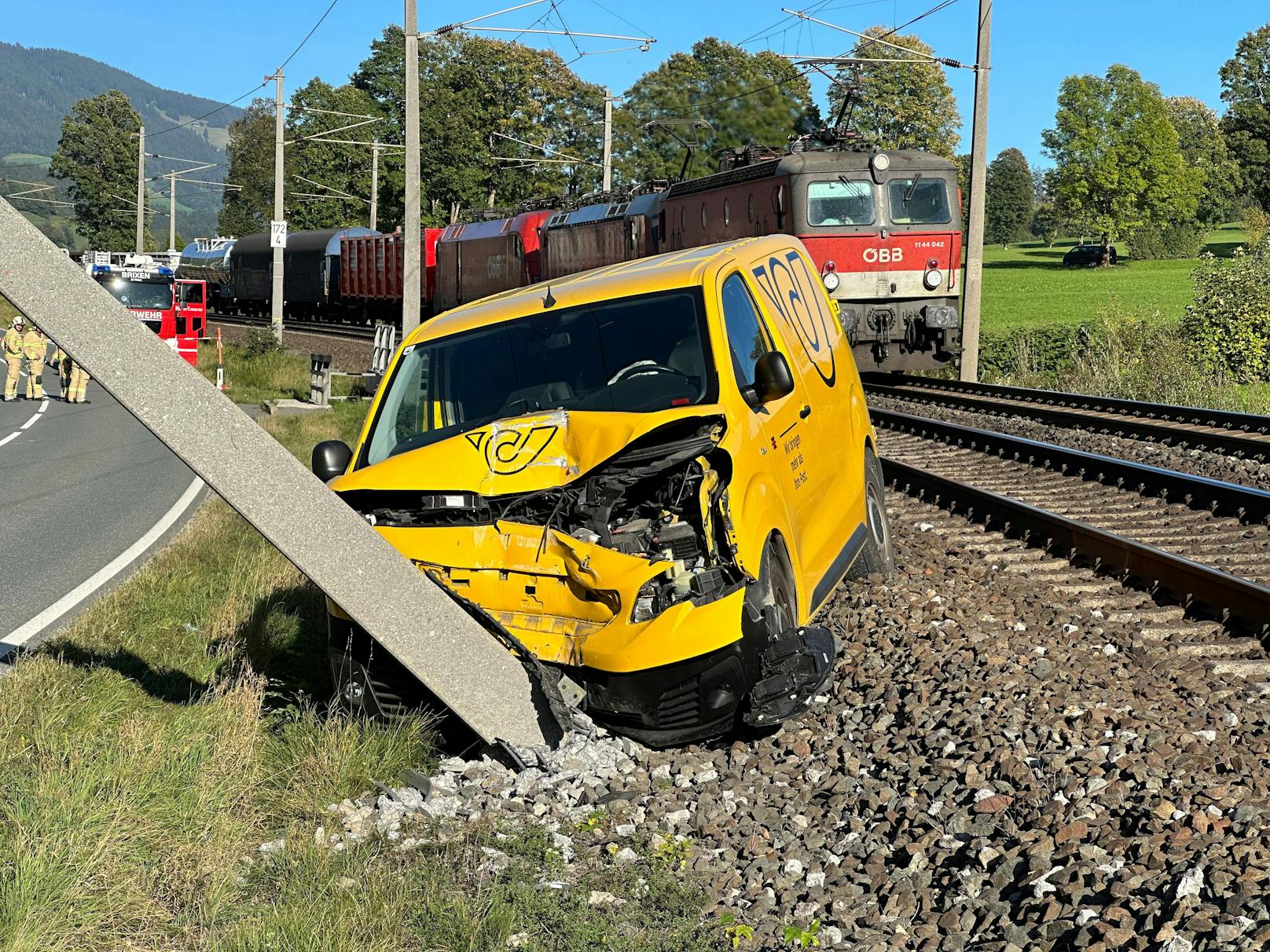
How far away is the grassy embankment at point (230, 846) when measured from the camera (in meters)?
4.15

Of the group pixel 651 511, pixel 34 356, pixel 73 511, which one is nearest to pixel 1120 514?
pixel 651 511

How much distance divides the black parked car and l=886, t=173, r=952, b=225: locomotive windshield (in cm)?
7755

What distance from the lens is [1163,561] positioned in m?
8.08

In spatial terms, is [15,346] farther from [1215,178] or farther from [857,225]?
[1215,178]

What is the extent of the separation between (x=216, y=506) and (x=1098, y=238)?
107 meters

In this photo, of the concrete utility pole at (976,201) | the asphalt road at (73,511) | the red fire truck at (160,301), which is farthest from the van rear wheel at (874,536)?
the red fire truck at (160,301)

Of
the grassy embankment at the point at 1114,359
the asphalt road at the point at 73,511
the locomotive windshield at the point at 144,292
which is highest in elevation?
the locomotive windshield at the point at 144,292

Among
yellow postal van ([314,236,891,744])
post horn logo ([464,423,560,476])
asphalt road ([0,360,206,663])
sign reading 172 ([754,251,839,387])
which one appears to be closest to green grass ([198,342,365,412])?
asphalt road ([0,360,206,663])

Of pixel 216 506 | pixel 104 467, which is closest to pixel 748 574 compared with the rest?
pixel 216 506

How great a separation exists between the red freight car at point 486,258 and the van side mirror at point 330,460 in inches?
1073

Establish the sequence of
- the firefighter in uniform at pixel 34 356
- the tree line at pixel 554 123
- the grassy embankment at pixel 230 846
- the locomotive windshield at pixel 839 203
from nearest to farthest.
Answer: the grassy embankment at pixel 230 846
the locomotive windshield at pixel 839 203
the firefighter in uniform at pixel 34 356
the tree line at pixel 554 123

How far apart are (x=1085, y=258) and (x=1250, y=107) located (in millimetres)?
20522

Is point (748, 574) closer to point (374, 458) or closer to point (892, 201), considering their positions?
Result: point (374, 458)

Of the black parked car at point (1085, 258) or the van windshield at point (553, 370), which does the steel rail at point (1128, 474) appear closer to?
the van windshield at point (553, 370)
